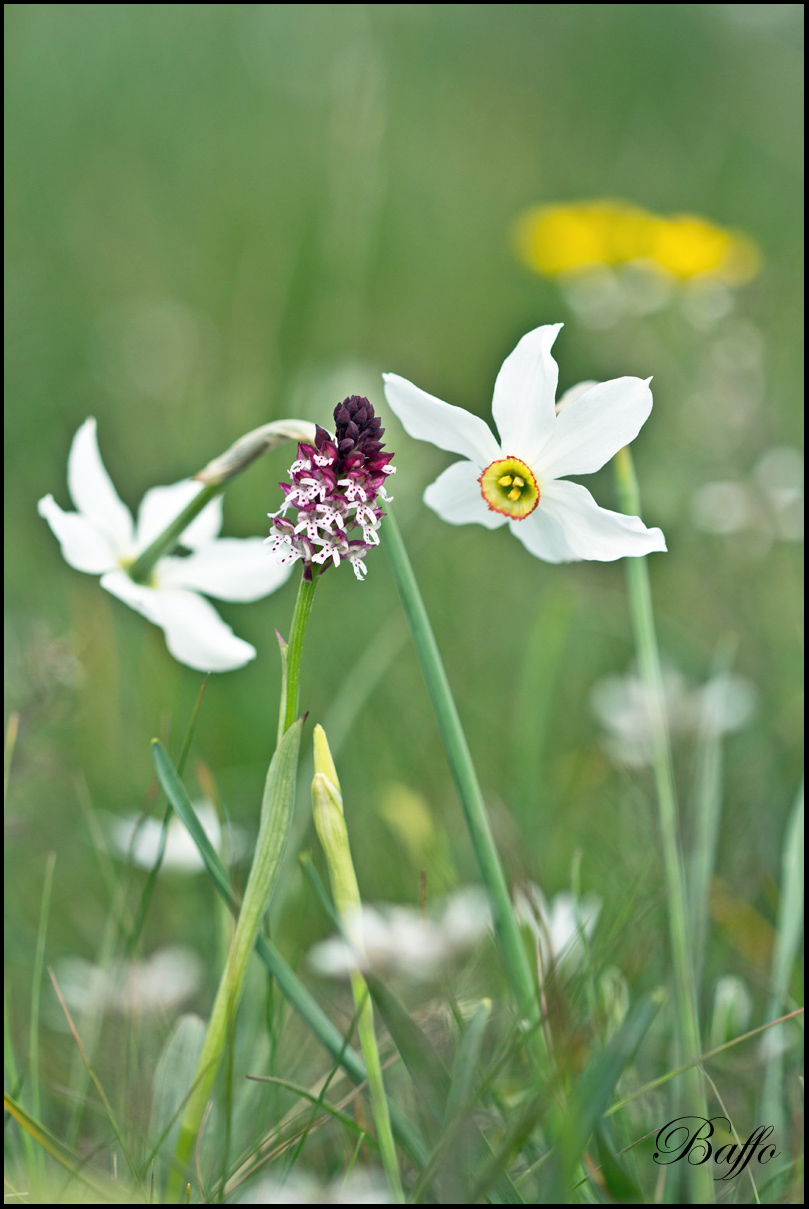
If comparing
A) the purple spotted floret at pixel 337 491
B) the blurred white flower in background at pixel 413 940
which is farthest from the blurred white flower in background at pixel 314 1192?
the purple spotted floret at pixel 337 491

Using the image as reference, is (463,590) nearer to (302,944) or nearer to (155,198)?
(302,944)

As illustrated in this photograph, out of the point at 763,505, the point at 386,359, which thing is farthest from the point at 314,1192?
the point at 386,359

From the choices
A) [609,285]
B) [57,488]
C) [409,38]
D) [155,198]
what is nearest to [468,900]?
[57,488]

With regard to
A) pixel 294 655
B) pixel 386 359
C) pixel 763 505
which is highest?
pixel 386 359

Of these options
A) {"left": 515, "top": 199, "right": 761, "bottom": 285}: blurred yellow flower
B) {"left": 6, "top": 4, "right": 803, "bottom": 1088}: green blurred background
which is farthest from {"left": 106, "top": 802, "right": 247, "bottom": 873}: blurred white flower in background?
{"left": 515, "top": 199, "right": 761, "bottom": 285}: blurred yellow flower

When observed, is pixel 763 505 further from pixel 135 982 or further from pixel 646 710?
pixel 135 982

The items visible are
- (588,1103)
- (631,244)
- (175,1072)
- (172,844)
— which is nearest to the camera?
(588,1103)
